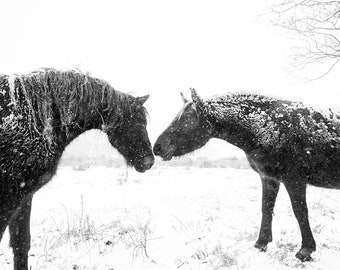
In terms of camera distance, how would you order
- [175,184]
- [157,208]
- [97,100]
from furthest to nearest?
[175,184]
[157,208]
[97,100]

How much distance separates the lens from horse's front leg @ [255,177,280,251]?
15.8 ft

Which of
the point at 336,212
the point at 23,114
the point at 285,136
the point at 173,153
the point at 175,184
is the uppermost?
the point at 23,114

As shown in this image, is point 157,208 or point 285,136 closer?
point 285,136

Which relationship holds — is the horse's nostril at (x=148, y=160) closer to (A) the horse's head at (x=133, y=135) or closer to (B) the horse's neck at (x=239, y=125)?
(A) the horse's head at (x=133, y=135)

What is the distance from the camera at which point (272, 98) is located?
512cm

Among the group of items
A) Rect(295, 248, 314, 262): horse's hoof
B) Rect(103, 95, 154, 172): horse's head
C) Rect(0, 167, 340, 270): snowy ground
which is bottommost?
Rect(0, 167, 340, 270): snowy ground

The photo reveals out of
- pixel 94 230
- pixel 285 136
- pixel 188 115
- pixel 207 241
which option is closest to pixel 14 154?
pixel 94 230

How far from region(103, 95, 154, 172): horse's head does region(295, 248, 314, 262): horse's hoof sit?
2.43 metres

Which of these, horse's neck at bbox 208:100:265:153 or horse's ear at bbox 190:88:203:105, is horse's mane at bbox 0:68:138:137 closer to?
horse's ear at bbox 190:88:203:105

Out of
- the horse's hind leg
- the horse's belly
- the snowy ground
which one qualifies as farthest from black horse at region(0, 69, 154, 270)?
the horse's belly

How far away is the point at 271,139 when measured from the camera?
15.1 ft

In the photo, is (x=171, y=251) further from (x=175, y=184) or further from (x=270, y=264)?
(x=175, y=184)

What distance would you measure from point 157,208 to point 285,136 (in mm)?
3163

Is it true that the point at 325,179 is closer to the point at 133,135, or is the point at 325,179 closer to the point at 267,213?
the point at 267,213
